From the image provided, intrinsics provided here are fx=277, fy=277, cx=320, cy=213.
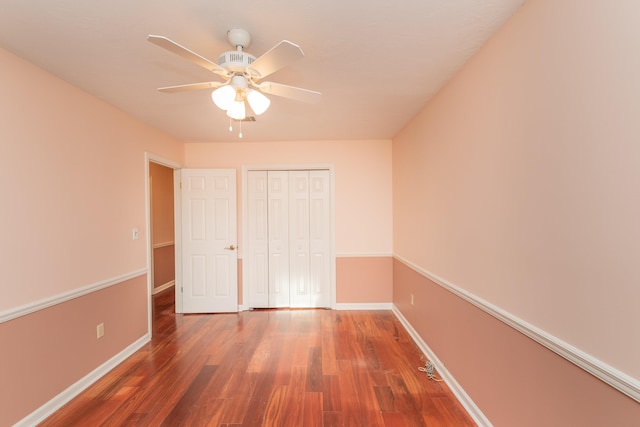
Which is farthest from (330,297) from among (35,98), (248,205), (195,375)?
(35,98)

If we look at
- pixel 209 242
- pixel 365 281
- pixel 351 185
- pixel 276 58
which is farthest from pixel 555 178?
pixel 209 242

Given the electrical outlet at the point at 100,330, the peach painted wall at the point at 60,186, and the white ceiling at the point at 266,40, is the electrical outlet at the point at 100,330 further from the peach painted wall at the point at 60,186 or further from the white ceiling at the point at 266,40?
the white ceiling at the point at 266,40

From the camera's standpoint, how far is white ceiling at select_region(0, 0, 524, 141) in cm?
139

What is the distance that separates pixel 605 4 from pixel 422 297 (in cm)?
246

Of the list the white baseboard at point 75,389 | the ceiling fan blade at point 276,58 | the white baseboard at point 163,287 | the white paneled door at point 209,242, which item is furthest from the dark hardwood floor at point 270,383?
the ceiling fan blade at point 276,58

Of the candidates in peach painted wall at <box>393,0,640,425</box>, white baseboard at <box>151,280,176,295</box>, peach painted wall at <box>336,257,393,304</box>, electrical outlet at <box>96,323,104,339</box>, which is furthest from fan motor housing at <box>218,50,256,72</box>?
white baseboard at <box>151,280,176,295</box>

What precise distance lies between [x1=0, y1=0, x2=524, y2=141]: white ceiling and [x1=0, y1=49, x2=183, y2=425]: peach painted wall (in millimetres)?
266

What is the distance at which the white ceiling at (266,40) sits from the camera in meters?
1.39

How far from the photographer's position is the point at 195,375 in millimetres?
2412

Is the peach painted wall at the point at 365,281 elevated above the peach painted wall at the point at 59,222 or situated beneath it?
situated beneath

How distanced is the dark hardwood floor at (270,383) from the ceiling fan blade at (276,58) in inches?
87.0

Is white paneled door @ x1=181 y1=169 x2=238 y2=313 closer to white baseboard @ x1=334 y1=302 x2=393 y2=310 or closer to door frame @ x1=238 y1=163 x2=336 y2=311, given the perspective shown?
door frame @ x1=238 y1=163 x2=336 y2=311

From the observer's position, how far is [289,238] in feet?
13.4

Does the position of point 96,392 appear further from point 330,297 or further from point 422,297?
point 422,297
